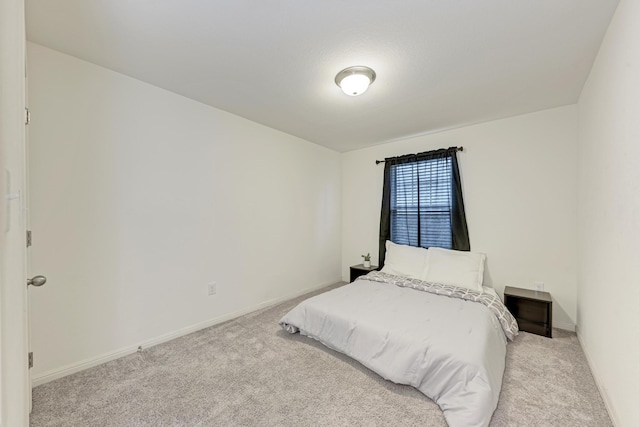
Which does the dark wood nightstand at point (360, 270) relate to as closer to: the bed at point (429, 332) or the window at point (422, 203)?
the window at point (422, 203)

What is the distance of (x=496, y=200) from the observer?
3.16 metres

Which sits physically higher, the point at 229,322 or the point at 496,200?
the point at 496,200

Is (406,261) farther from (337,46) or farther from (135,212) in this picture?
(135,212)

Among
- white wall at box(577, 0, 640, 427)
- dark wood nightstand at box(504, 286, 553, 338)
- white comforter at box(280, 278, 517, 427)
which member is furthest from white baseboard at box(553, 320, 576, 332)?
white comforter at box(280, 278, 517, 427)

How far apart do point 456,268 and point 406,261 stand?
580 millimetres

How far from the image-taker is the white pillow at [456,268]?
9.65ft

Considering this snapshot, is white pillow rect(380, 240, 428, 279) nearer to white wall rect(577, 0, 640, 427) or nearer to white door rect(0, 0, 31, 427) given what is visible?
white wall rect(577, 0, 640, 427)

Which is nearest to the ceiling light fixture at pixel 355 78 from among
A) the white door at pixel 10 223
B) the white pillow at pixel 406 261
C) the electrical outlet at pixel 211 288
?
the white door at pixel 10 223

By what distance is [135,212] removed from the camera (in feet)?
7.43

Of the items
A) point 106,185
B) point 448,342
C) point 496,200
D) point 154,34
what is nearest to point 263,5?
point 154,34

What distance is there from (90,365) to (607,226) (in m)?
3.74

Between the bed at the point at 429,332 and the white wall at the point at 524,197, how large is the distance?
21.0 inches

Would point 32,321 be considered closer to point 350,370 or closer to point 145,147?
point 145,147

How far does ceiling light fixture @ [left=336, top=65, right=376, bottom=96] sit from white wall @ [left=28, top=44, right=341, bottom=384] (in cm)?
147
